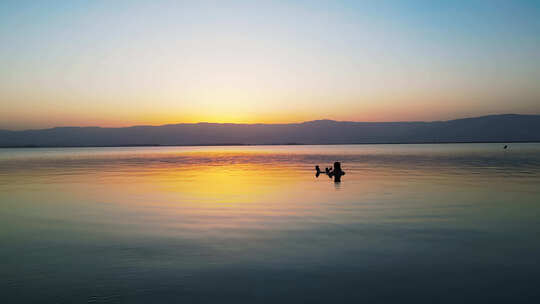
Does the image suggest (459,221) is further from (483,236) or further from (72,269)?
(72,269)

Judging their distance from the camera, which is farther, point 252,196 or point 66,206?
point 252,196

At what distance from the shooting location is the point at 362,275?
10.2 metres

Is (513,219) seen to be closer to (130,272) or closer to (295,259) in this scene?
(295,259)

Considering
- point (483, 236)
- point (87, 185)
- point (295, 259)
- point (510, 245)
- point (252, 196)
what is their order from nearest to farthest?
point (295, 259)
point (510, 245)
point (483, 236)
point (252, 196)
point (87, 185)

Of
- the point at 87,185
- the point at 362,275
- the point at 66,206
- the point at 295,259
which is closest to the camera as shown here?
the point at 362,275

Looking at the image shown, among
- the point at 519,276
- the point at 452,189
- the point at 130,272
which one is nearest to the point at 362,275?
the point at 519,276

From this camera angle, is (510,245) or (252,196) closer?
(510,245)

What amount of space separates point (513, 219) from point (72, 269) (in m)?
17.2

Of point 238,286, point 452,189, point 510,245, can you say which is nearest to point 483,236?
point 510,245

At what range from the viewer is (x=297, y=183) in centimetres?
3416

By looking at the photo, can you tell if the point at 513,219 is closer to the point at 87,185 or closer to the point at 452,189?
the point at 452,189

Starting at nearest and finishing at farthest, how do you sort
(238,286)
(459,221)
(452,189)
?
1. (238,286)
2. (459,221)
3. (452,189)

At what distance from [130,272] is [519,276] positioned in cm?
985

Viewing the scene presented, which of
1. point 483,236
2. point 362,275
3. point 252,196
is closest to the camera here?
point 362,275
